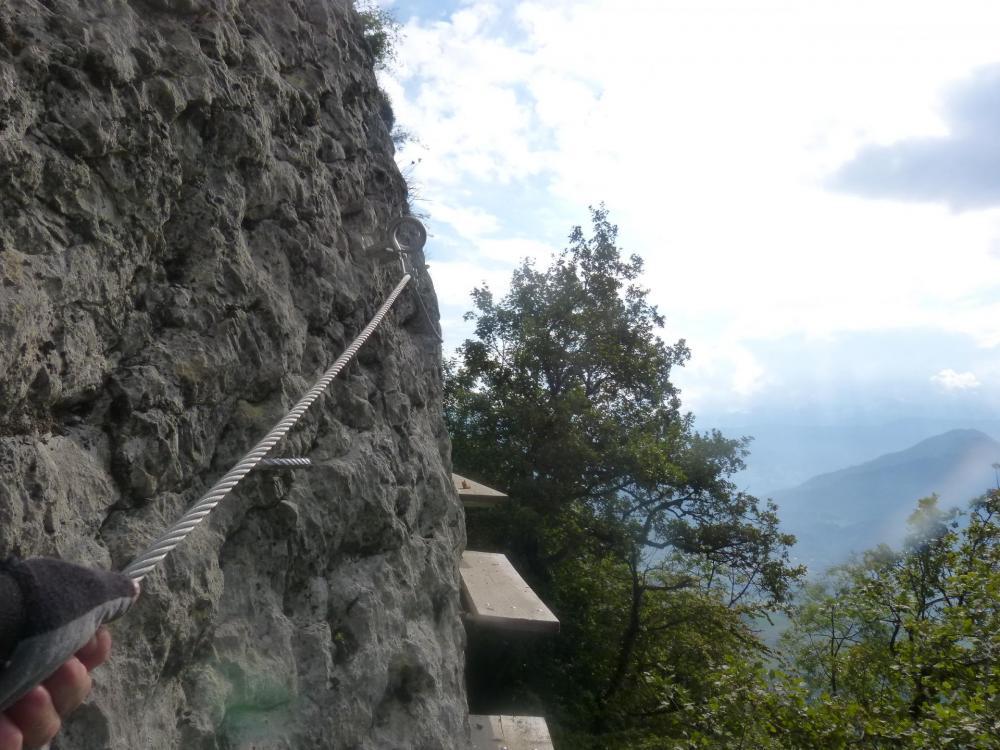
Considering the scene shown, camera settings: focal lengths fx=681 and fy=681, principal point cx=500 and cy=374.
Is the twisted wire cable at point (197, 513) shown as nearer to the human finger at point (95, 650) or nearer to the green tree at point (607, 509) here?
the human finger at point (95, 650)

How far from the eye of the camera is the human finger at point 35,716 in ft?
3.03

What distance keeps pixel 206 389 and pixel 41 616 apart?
4.36ft

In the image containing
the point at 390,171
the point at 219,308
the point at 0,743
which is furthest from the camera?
the point at 390,171

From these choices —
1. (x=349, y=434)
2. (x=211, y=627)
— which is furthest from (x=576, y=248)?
(x=211, y=627)

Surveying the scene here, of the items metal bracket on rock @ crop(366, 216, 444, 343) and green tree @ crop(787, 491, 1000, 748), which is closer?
metal bracket on rock @ crop(366, 216, 444, 343)

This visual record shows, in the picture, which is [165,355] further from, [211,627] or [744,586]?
[744,586]

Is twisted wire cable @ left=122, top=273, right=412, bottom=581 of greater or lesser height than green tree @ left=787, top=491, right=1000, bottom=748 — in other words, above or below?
above

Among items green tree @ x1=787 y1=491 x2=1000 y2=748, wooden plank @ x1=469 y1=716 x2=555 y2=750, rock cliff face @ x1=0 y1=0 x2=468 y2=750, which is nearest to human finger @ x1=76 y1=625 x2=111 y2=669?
rock cliff face @ x1=0 y1=0 x2=468 y2=750

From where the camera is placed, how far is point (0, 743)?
2.93 ft

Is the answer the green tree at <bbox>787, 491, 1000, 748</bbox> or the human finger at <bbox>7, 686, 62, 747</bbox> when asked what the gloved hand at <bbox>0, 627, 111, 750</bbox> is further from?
the green tree at <bbox>787, 491, 1000, 748</bbox>

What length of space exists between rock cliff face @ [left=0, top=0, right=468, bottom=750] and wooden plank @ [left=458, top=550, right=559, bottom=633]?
0.34 m

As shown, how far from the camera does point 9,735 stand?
90cm

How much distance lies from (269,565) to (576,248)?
16.0m

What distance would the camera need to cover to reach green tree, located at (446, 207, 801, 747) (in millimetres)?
13984
